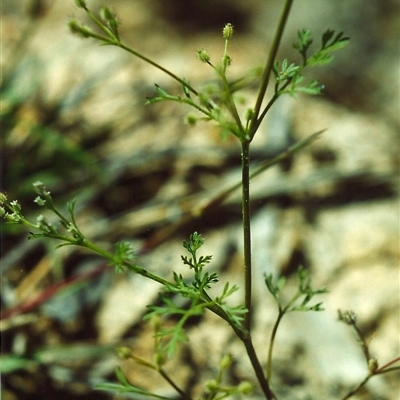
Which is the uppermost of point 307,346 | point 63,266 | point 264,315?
point 63,266

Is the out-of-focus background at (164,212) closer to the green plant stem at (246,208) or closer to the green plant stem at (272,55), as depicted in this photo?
the green plant stem at (246,208)

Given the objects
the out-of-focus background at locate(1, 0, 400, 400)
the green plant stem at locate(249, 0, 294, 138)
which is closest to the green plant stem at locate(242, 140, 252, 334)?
the green plant stem at locate(249, 0, 294, 138)

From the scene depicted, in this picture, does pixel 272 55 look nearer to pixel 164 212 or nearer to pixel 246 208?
pixel 246 208

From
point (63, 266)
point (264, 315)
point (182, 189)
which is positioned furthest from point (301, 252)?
point (63, 266)

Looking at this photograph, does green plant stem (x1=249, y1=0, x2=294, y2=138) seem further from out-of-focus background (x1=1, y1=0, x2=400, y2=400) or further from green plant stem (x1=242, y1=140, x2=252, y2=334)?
out-of-focus background (x1=1, y1=0, x2=400, y2=400)

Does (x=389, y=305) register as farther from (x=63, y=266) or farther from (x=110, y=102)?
(x=110, y=102)

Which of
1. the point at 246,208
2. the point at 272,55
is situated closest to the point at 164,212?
the point at 246,208

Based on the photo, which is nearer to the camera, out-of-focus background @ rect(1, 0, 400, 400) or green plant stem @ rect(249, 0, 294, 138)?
green plant stem @ rect(249, 0, 294, 138)

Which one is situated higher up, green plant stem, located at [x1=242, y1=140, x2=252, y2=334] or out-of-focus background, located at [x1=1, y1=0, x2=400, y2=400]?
out-of-focus background, located at [x1=1, y1=0, x2=400, y2=400]
